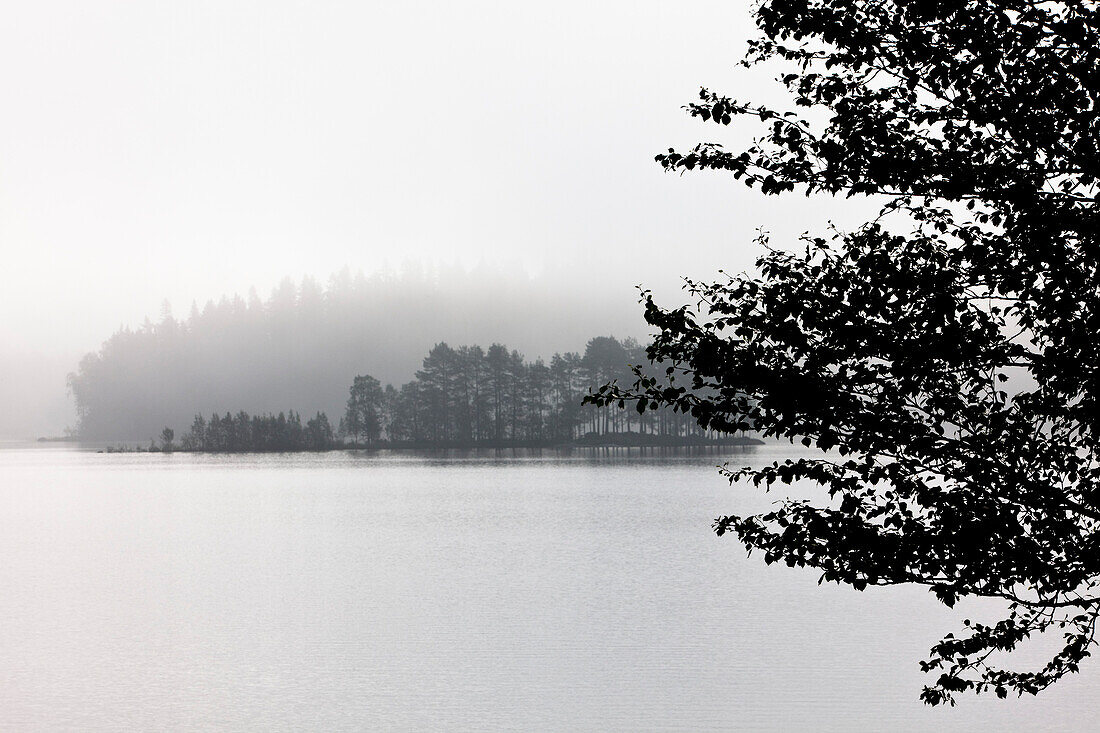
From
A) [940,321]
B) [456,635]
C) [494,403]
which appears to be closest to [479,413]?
[494,403]

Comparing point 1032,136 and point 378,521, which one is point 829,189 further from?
point 378,521

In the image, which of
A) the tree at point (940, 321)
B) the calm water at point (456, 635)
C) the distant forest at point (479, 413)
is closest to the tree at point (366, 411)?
the distant forest at point (479, 413)

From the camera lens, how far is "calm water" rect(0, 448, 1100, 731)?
16.0 metres

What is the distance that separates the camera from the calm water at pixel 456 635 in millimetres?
16000

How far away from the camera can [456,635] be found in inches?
845

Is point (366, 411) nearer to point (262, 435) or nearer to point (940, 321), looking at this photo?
point (262, 435)

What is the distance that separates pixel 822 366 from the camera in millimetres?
7492

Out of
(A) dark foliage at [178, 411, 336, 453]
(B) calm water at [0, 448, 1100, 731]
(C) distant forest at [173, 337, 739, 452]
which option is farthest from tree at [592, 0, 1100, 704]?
(A) dark foliage at [178, 411, 336, 453]

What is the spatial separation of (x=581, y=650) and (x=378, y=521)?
26324mm

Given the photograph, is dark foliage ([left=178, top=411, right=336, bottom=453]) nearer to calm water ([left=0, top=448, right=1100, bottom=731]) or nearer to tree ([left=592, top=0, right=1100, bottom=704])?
calm water ([left=0, top=448, right=1100, bottom=731])

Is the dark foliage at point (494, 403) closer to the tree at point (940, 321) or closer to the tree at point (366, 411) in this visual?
the tree at point (366, 411)

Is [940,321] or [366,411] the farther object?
[366,411]

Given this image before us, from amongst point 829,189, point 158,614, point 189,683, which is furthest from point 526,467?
point 829,189

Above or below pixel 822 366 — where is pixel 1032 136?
above
